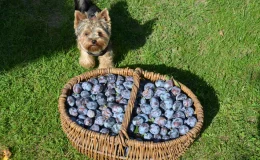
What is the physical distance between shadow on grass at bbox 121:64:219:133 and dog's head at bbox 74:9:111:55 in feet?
3.14

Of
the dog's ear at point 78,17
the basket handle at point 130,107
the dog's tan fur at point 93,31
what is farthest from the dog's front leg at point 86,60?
the basket handle at point 130,107

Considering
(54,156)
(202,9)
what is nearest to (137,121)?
(54,156)

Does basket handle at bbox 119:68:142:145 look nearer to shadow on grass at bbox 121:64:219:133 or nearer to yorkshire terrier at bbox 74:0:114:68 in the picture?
yorkshire terrier at bbox 74:0:114:68

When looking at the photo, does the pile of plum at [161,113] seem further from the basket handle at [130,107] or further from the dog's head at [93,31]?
the dog's head at [93,31]

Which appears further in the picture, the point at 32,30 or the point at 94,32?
the point at 32,30

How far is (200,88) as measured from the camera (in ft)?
19.4

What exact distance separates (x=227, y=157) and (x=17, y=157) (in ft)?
9.64

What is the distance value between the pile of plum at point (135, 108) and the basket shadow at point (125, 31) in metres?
1.26

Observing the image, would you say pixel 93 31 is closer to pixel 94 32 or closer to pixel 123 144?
pixel 94 32

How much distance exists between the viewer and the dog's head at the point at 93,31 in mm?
5340

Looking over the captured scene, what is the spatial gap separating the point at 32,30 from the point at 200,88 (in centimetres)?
319

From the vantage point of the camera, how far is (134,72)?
5.15 metres

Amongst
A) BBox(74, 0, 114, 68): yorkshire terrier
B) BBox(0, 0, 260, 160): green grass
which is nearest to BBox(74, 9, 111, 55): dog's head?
BBox(74, 0, 114, 68): yorkshire terrier

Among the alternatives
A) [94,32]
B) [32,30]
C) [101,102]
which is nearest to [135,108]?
[101,102]
